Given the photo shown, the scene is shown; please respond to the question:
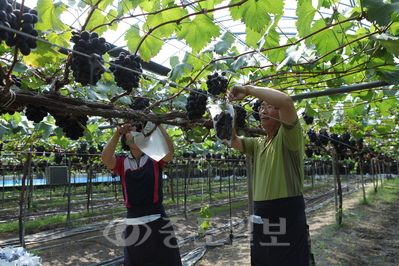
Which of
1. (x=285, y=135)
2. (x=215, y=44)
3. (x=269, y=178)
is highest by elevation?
(x=215, y=44)

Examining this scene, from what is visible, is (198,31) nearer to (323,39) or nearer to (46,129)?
(323,39)

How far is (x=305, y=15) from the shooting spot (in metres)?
1.91

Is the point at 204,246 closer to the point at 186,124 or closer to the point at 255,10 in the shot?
the point at 186,124

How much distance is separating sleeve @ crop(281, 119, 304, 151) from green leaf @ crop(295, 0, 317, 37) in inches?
25.2

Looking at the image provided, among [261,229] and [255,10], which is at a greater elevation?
[255,10]

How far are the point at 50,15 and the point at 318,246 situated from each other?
5.82 metres

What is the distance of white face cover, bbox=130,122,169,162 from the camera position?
2260 millimetres

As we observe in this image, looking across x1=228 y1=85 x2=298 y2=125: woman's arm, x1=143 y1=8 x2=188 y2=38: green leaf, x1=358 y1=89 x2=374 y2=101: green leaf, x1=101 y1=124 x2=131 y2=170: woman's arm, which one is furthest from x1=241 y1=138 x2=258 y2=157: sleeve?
x1=358 y1=89 x2=374 y2=101: green leaf

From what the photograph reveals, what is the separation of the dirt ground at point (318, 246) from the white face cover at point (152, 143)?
10.8 feet

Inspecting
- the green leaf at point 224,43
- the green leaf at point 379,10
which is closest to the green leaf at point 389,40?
the green leaf at point 379,10

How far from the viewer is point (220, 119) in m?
1.88

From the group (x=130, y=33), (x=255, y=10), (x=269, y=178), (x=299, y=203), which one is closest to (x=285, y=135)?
(x=269, y=178)

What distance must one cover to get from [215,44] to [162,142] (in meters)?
0.93

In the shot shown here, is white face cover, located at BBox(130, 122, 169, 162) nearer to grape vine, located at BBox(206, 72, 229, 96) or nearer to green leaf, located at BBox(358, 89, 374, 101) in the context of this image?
grape vine, located at BBox(206, 72, 229, 96)
